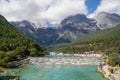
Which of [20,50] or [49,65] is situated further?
[20,50]

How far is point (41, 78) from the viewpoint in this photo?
89375 mm

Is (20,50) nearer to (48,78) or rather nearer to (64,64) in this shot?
(64,64)

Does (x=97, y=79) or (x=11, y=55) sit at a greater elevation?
(x=11, y=55)

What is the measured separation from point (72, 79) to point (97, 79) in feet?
28.3

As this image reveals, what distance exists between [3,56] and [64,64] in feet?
101

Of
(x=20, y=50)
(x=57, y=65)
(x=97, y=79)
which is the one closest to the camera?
(x=97, y=79)

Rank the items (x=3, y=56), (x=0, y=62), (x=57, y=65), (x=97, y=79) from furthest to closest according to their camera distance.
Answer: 1. (x=57, y=65)
2. (x=3, y=56)
3. (x=0, y=62)
4. (x=97, y=79)

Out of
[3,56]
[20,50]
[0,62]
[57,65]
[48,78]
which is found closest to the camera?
[48,78]

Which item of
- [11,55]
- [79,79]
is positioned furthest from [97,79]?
[11,55]

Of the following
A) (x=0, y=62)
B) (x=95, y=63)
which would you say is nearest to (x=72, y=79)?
(x=0, y=62)

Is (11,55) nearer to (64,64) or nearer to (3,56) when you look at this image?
(3,56)

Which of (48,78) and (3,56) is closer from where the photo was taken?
(48,78)

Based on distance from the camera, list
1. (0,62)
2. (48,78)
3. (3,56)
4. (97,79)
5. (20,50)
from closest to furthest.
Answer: (97,79), (48,78), (0,62), (3,56), (20,50)

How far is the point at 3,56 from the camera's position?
121938mm
